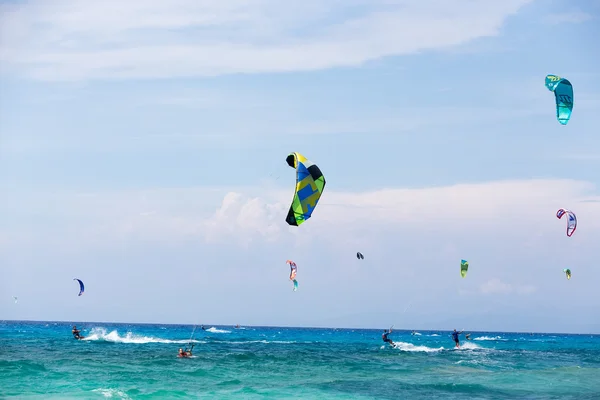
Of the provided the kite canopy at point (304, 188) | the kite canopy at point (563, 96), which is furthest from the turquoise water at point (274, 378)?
the kite canopy at point (563, 96)

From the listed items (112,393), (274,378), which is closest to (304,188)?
(112,393)

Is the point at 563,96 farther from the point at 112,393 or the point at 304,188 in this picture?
the point at 112,393

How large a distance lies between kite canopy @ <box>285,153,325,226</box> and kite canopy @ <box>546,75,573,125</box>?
7.64 metres

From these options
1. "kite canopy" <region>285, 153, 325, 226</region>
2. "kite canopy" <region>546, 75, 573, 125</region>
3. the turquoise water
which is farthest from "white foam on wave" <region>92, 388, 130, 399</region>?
"kite canopy" <region>546, 75, 573, 125</region>

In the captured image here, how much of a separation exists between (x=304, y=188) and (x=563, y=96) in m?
8.69

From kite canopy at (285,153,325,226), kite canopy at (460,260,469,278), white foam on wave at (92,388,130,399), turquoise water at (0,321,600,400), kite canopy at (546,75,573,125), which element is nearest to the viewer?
kite canopy at (285,153,325,226)

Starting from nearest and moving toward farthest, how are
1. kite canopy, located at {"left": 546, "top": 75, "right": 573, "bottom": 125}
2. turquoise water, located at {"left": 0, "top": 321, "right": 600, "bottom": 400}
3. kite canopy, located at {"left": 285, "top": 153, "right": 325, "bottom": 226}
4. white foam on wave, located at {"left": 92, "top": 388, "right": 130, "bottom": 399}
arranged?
1. kite canopy, located at {"left": 285, "top": 153, "right": 325, "bottom": 226}
2. kite canopy, located at {"left": 546, "top": 75, "right": 573, "bottom": 125}
3. white foam on wave, located at {"left": 92, "top": 388, "right": 130, "bottom": 399}
4. turquoise water, located at {"left": 0, "top": 321, "right": 600, "bottom": 400}

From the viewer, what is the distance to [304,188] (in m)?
18.0

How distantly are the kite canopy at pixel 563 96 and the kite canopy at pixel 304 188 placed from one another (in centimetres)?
764

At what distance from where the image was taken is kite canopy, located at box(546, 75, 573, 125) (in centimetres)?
2082

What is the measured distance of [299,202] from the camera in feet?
58.1

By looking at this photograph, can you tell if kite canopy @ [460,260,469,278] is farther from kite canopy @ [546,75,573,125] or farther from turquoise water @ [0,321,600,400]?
kite canopy @ [546,75,573,125]

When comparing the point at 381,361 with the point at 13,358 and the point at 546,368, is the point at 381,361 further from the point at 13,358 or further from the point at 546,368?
the point at 13,358

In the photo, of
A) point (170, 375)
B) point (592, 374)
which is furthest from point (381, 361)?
point (170, 375)
